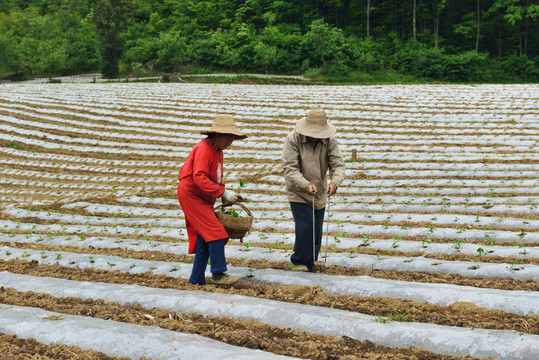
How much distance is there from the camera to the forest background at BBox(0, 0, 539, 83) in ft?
123

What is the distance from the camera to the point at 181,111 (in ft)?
66.8

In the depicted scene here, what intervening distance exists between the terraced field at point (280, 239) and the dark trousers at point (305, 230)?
0.30 meters

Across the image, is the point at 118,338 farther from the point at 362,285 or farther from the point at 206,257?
the point at 362,285

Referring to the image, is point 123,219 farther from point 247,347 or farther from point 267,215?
point 247,347

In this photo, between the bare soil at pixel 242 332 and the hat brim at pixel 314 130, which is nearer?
the bare soil at pixel 242 332

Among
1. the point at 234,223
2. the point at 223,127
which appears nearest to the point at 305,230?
the point at 234,223

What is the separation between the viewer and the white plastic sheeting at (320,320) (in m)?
3.20

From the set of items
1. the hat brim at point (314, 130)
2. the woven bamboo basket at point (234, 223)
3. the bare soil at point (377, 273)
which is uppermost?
the hat brim at point (314, 130)

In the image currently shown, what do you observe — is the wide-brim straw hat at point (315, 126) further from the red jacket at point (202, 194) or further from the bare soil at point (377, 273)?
the bare soil at point (377, 273)

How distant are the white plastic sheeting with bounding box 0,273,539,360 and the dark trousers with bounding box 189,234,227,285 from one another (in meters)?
0.37

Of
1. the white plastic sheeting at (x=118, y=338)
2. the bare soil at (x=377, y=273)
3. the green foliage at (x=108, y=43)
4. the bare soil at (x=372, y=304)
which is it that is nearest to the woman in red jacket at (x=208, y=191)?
the bare soil at (x=372, y=304)

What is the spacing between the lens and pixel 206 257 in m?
4.98

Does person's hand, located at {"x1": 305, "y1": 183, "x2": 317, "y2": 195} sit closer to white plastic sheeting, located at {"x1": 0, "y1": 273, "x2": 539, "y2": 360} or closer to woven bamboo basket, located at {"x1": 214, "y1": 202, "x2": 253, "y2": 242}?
woven bamboo basket, located at {"x1": 214, "y1": 202, "x2": 253, "y2": 242}

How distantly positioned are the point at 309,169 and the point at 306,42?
36.0 m
